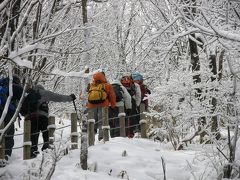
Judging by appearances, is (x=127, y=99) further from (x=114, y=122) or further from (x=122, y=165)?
(x=122, y=165)

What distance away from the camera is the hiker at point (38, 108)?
7449mm

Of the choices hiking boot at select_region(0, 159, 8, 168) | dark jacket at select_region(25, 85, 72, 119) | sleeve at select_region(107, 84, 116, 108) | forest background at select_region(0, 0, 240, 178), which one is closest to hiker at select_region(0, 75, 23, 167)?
hiking boot at select_region(0, 159, 8, 168)

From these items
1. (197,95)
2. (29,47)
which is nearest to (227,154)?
(197,95)

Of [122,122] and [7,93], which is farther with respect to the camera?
[122,122]

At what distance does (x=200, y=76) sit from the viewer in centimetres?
866

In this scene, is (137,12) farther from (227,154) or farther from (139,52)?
(227,154)

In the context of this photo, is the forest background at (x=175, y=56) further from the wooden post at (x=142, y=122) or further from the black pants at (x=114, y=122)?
the black pants at (x=114, y=122)

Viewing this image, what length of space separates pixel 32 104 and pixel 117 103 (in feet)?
9.22

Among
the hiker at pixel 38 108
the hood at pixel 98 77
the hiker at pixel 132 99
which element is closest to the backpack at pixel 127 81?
the hiker at pixel 132 99

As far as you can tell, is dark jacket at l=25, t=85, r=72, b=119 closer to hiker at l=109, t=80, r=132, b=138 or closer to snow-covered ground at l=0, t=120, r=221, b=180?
snow-covered ground at l=0, t=120, r=221, b=180

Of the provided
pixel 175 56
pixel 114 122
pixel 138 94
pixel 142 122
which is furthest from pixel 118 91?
pixel 175 56

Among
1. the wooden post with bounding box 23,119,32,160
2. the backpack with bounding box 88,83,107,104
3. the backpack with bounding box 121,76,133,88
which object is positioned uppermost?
the backpack with bounding box 121,76,133,88

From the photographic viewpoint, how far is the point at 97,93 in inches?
355

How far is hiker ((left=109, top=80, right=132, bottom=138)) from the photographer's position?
31.8ft
